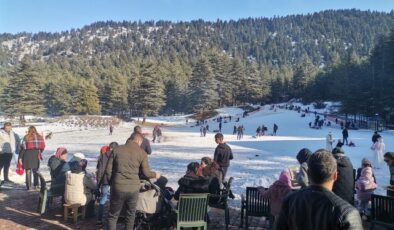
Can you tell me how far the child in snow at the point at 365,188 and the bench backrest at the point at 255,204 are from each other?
6.34 ft

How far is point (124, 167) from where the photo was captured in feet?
19.6

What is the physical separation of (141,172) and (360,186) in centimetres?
410

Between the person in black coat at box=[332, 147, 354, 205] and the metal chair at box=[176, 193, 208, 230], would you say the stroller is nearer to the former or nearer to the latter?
the metal chair at box=[176, 193, 208, 230]

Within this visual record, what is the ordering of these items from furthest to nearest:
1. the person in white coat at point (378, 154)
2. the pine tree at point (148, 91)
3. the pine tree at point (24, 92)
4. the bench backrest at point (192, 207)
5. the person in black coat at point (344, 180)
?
the pine tree at point (148, 91)
the pine tree at point (24, 92)
the person in white coat at point (378, 154)
the bench backrest at point (192, 207)
the person in black coat at point (344, 180)

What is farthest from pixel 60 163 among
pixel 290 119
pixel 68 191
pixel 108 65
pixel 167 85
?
pixel 108 65

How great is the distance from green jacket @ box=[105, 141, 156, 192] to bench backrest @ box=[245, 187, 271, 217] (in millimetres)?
2150

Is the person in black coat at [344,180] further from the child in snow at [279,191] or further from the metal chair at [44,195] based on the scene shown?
the metal chair at [44,195]

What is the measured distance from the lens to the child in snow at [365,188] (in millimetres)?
7863

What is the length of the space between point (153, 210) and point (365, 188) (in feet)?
12.7

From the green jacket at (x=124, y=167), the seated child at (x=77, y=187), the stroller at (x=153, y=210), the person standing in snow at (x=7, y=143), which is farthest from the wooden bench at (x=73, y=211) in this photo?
the person standing in snow at (x=7, y=143)

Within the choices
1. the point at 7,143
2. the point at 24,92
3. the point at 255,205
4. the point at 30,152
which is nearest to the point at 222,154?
the point at 255,205

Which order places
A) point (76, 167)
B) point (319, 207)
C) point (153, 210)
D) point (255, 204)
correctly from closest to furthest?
point (319, 207) → point (153, 210) → point (255, 204) → point (76, 167)

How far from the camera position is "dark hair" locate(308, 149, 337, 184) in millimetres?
2524

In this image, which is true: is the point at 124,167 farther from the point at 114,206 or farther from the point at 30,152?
the point at 30,152
